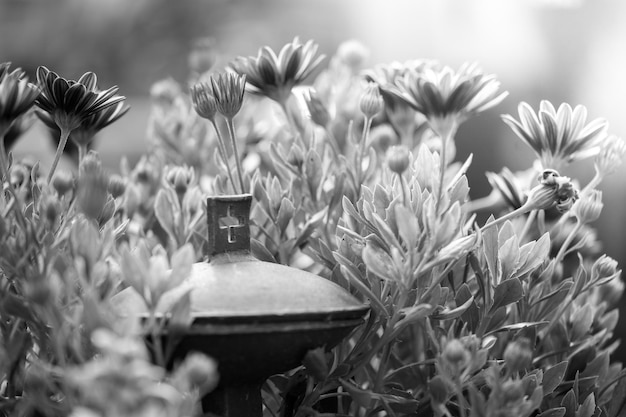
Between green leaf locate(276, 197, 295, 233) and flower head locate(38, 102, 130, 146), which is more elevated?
flower head locate(38, 102, 130, 146)

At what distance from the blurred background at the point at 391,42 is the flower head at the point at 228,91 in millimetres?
993

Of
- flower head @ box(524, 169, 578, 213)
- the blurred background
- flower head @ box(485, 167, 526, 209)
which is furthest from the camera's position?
the blurred background

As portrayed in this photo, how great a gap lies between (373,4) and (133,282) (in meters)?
3.26

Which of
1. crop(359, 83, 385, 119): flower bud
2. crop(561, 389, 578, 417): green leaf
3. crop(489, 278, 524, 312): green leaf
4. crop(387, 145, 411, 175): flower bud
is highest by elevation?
crop(359, 83, 385, 119): flower bud

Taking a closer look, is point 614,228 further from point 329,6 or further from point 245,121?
point 329,6

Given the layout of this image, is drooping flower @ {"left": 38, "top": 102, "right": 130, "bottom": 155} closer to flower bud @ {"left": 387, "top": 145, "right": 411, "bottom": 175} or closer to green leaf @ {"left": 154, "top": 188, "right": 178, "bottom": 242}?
green leaf @ {"left": 154, "top": 188, "right": 178, "bottom": 242}

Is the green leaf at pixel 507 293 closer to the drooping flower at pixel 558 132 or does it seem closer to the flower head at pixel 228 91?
the drooping flower at pixel 558 132

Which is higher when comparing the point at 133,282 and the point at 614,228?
the point at 133,282

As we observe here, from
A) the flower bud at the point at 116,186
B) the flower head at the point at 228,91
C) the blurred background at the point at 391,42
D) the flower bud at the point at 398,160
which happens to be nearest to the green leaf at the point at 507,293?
the flower bud at the point at 398,160

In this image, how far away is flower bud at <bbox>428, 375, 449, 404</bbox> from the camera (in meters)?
0.50

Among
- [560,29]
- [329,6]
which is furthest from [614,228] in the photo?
[329,6]

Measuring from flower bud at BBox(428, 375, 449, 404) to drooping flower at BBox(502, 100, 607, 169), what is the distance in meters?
0.19

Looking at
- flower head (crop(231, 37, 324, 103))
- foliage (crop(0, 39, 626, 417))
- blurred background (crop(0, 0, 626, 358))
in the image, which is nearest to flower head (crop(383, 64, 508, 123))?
foliage (crop(0, 39, 626, 417))

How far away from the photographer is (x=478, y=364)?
494 mm
